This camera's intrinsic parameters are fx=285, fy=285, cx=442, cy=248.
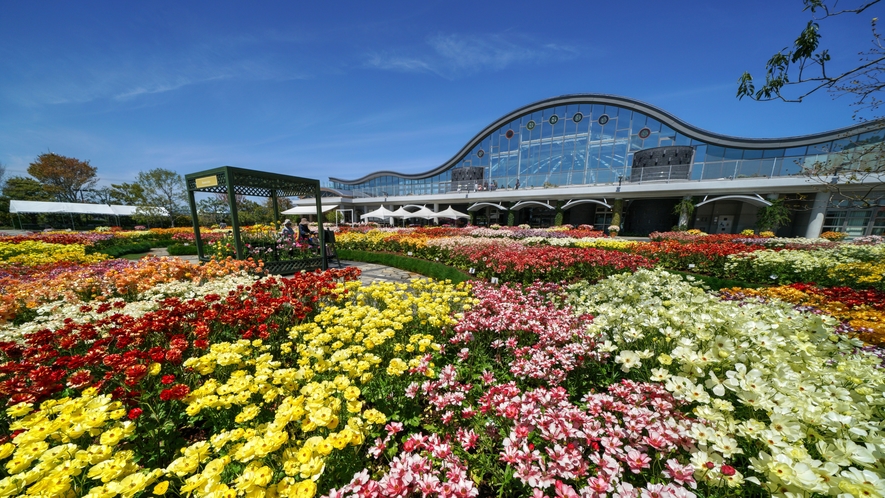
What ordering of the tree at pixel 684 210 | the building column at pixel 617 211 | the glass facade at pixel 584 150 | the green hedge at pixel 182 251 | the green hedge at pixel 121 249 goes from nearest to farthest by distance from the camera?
the green hedge at pixel 121 249, the green hedge at pixel 182 251, the tree at pixel 684 210, the building column at pixel 617 211, the glass facade at pixel 584 150

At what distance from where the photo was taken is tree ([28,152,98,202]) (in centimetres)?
3647

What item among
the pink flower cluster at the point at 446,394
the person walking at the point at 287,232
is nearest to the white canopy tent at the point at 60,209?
the person walking at the point at 287,232

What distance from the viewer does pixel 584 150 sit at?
2816 cm

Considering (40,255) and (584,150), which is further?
(584,150)

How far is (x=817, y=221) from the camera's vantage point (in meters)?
17.5

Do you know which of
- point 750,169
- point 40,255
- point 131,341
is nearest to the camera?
point 131,341

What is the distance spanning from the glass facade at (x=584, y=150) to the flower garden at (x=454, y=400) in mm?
21730

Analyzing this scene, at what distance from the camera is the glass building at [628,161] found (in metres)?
18.2

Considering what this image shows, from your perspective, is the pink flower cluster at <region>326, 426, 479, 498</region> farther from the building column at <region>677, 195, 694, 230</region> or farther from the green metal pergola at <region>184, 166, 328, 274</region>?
the building column at <region>677, 195, 694, 230</region>

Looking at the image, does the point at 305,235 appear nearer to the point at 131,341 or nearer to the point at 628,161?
the point at 131,341

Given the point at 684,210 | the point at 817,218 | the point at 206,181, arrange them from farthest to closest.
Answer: the point at 684,210 → the point at 817,218 → the point at 206,181

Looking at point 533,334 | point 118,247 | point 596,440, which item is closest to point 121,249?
point 118,247

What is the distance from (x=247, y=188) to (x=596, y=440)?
9.15 metres

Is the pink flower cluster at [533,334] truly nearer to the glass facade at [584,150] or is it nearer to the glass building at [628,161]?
the glass building at [628,161]
